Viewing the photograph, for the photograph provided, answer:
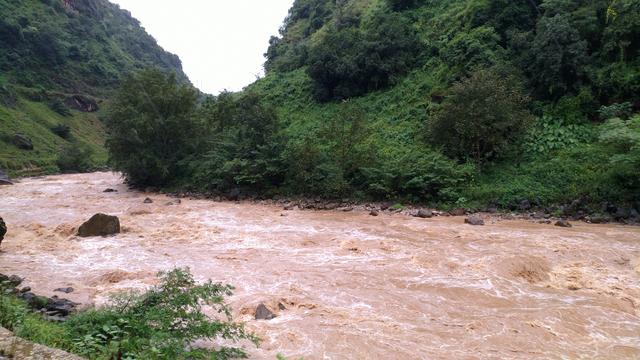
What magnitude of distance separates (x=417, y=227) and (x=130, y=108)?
25.0 m

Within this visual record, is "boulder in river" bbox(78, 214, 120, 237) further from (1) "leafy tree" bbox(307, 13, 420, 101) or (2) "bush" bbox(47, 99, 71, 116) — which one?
(2) "bush" bbox(47, 99, 71, 116)

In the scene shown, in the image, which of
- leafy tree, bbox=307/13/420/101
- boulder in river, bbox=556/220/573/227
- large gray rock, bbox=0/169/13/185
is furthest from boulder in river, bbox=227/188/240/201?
large gray rock, bbox=0/169/13/185

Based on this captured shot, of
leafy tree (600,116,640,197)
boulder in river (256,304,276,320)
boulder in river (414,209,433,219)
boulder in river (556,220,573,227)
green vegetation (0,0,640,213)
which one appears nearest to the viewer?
boulder in river (256,304,276,320)

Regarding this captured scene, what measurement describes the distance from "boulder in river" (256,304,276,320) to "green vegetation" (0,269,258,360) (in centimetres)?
235

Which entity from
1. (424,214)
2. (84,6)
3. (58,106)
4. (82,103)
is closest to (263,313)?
(424,214)

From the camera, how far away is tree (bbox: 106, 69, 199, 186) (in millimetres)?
32844

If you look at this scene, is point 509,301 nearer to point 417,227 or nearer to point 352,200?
point 417,227

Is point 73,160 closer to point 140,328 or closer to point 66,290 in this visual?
point 66,290

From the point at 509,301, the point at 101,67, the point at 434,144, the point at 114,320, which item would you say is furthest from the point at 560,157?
the point at 101,67

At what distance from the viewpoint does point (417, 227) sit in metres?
19.3

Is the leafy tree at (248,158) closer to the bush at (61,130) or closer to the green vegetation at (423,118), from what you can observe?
the green vegetation at (423,118)

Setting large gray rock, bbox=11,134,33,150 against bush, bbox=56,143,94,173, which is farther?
bush, bbox=56,143,94,173

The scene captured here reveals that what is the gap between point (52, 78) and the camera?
72.6 metres

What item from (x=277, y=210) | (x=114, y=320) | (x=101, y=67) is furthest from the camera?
(x=101, y=67)
